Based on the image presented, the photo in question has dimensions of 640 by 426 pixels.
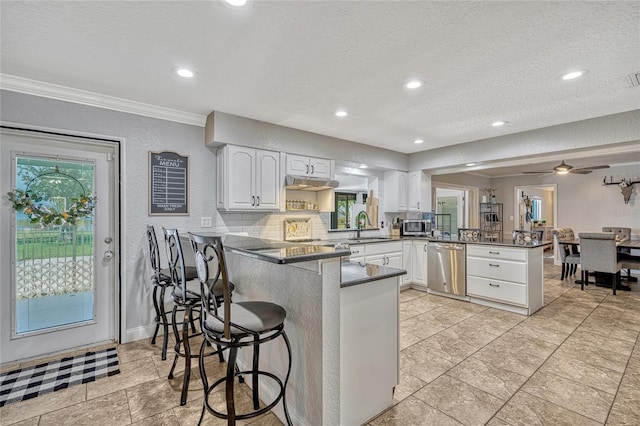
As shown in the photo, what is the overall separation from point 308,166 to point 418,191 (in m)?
2.43

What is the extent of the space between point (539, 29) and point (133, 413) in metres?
3.67

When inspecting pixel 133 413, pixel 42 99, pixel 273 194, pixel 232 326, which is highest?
pixel 42 99

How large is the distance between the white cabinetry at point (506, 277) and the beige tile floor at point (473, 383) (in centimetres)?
36

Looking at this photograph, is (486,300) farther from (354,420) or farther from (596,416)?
(354,420)

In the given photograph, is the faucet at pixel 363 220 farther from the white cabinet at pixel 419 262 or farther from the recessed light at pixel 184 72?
the recessed light at pixel 184 72

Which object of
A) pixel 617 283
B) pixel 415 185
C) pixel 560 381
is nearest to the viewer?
pixel 560 381

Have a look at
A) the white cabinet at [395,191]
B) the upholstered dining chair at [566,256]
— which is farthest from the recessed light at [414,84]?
the upholstered dining chair at [566,256]

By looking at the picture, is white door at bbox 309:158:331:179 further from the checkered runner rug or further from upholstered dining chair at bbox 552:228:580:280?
upholstered dining chair at bbox 552:228:580:280

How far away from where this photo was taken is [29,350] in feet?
8.92

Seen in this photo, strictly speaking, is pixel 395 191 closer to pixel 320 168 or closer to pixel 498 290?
pixel 320 168

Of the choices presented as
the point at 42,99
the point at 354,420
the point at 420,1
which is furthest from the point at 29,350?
the point at 420,1

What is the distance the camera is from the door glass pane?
2717 millimetres

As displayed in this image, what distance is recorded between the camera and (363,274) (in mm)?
1932

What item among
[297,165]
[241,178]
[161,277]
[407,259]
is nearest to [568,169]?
[407,259]
